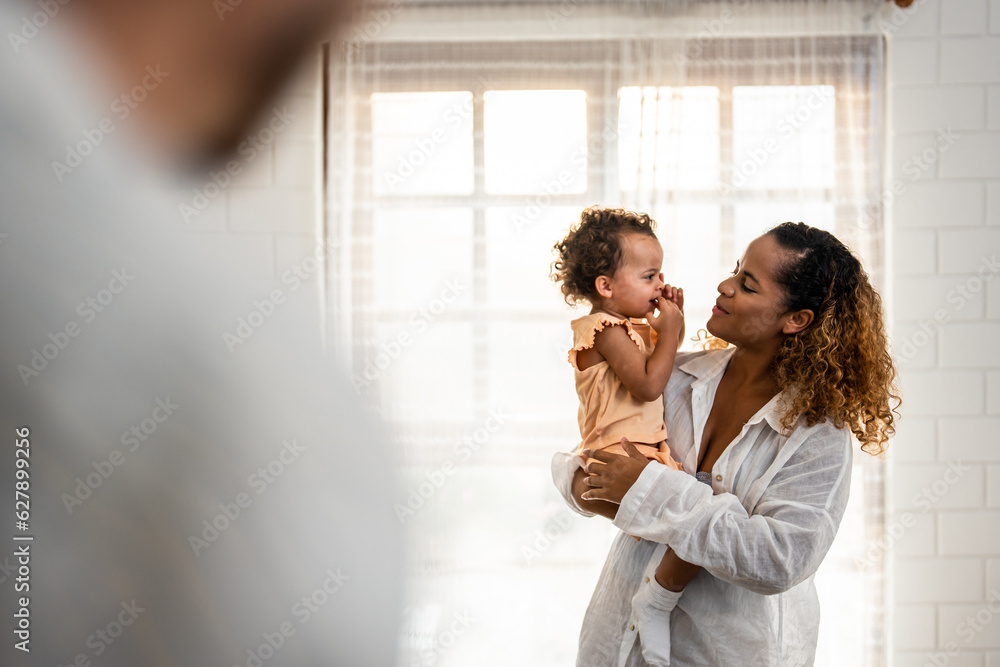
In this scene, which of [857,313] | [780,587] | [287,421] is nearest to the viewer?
[287,421]

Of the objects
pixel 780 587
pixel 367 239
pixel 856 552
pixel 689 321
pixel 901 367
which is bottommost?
pixel 856 552

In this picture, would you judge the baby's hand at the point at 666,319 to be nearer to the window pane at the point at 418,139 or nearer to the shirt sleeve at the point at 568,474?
the shirt sleeve at the point at 568,474

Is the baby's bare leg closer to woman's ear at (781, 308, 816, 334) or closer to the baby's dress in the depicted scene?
the baby's dress

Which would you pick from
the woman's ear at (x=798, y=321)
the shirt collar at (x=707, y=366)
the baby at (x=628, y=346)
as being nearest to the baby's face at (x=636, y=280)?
the baby at (x=628, y=346)

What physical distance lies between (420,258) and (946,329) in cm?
142

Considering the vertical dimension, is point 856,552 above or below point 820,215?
below

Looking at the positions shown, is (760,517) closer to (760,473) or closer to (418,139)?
(760,473)

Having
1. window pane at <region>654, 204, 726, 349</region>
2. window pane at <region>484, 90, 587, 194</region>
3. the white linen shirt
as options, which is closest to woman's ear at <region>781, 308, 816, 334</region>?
the white linen shirt

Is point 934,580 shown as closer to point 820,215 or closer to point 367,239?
point 820,215

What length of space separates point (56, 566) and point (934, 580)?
2101mm

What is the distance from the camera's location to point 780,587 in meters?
0.85

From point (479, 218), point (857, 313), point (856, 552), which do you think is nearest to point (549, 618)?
point (856, 552)

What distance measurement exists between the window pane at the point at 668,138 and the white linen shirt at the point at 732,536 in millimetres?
865

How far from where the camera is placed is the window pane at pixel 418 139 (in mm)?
1792
